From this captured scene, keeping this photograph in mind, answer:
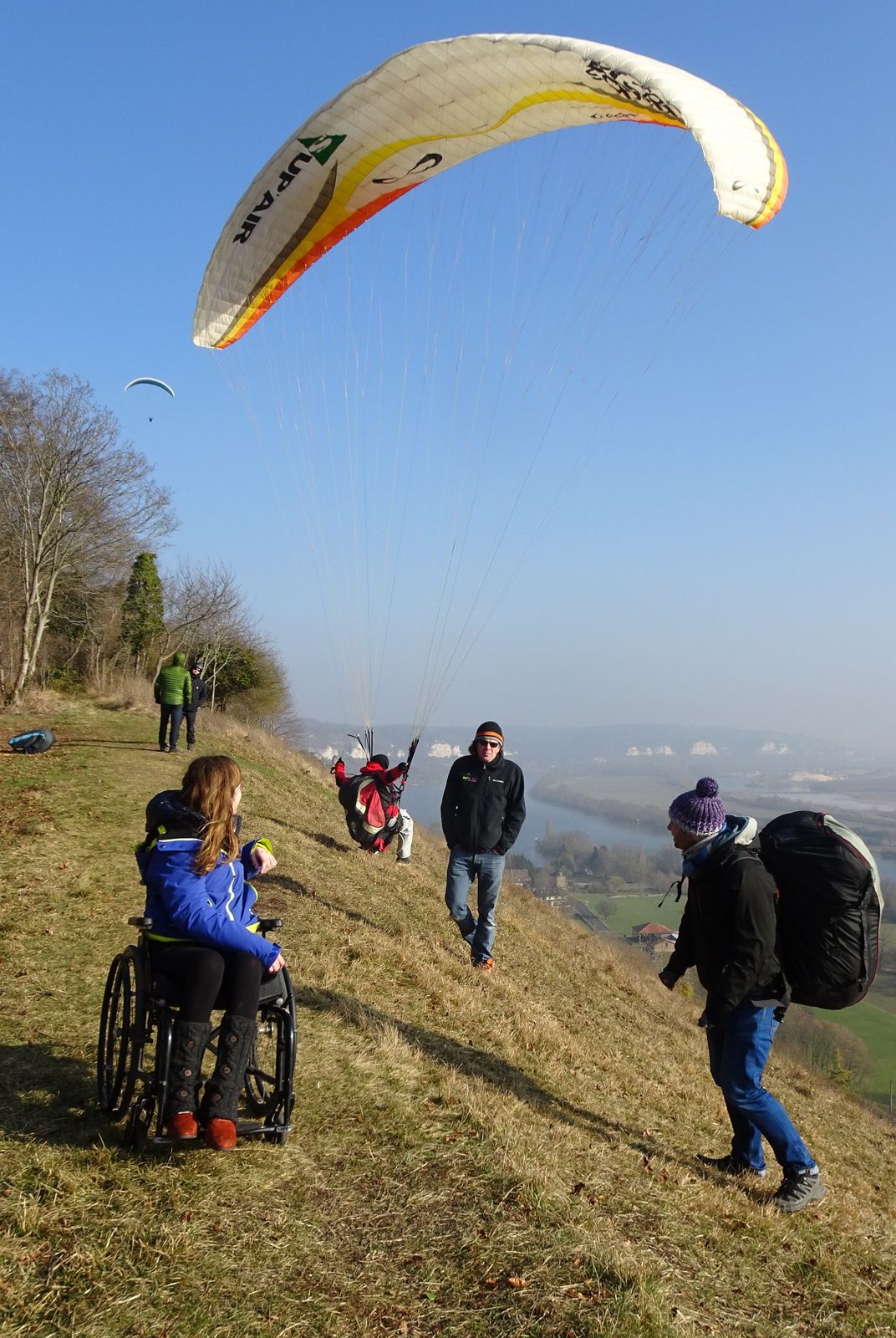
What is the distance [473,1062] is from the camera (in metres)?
5.34

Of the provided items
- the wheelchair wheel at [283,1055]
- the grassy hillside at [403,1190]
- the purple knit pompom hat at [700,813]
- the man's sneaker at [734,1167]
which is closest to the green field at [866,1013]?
the grassy hillside at [403,1190]

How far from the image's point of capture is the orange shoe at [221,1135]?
3221mm

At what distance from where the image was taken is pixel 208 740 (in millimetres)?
19938

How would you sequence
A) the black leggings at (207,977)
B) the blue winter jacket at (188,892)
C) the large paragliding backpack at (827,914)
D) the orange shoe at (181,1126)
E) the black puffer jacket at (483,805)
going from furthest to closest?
1. the black puffer jacket at (483,805)
2. the large paragliding backpack at (827,914)
3. the blue winter jacket at (188,892)
4. the black leggings at (207,977)
5. the orange shoe at (181,1126)

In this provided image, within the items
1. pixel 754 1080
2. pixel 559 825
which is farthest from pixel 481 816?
pixel 559 825

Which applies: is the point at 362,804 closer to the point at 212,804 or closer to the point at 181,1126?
the point at 212,804

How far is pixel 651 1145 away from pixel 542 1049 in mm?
1308

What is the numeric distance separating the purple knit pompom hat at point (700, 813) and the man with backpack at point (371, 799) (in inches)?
239

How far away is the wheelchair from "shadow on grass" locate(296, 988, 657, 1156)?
1384 millimetres

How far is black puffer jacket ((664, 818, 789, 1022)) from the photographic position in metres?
3.88

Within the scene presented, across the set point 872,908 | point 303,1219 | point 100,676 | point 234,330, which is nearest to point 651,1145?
point 872,908

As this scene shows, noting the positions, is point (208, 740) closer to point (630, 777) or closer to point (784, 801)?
point (784, 801)

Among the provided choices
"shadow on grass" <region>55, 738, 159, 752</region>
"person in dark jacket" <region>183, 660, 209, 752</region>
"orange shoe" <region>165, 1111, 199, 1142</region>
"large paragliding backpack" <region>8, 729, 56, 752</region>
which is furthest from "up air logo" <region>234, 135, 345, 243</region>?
"shadow on grass" <region>55, 738, 159, 752</region>

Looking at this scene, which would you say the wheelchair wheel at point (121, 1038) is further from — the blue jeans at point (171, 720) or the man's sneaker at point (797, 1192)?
the blue jeans at point (171, 720)
